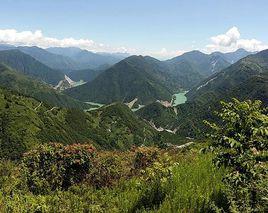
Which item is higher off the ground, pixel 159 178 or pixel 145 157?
pixel 159 178

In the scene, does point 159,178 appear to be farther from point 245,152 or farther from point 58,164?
point 58,164

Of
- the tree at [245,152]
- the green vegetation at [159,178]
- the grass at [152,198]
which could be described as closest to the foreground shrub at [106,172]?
the green vegetation at [159,178]

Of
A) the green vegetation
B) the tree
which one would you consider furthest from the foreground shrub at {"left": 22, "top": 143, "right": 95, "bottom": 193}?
the tree

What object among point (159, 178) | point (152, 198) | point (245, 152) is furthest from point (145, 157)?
point (245, 152)

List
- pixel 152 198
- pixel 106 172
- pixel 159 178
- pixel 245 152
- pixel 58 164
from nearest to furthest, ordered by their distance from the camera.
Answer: pixel 245 152
pixel 152 198
pixel 159 178
pixel 106 172
pixel 58 164

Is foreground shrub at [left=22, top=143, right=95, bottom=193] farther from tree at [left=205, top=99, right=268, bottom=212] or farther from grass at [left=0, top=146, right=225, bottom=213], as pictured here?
tree at [left=205, top=99, right=268, bottom=212]

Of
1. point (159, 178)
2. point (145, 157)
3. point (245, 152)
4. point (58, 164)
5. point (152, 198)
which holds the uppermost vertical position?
point (245, 152)

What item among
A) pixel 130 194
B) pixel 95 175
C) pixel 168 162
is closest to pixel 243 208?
pixel 130 194
